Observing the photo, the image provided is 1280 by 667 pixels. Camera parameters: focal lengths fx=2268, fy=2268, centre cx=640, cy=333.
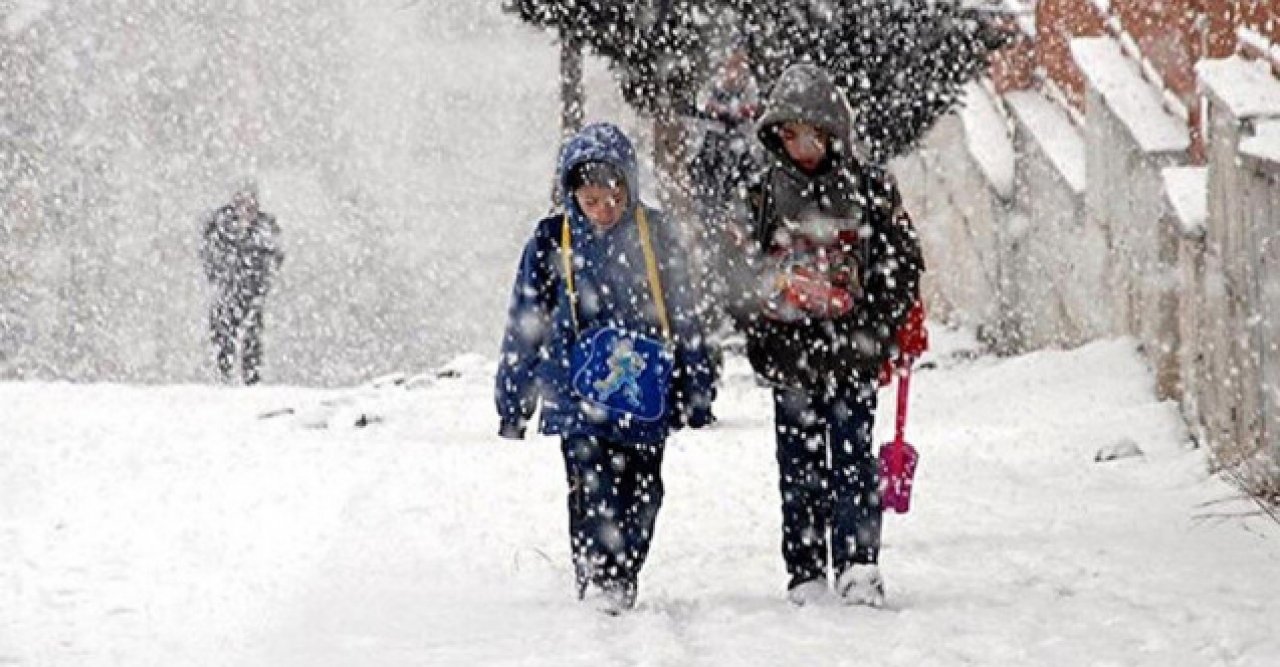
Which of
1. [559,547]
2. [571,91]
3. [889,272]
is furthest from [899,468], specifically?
[571,91]

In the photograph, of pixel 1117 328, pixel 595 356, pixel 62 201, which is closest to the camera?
pixel 595 356

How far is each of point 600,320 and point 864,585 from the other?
1.02 metres

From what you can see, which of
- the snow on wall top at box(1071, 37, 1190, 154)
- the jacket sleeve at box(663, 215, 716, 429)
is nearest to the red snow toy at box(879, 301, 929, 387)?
the jacket sleeve at box(663, 215, 716, 429)

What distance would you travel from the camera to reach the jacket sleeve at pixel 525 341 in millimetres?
6281

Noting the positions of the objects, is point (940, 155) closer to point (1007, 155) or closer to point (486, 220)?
point (1007, 155)

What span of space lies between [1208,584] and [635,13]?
22.0 ft

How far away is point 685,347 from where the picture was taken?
628cm

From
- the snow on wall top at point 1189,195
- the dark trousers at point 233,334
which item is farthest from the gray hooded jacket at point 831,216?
the dark trousers at point 233,334

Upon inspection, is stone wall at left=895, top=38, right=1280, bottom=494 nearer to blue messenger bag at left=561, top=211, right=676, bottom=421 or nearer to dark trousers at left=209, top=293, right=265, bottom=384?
blue messenger bag at left=561, top=211, right=676, bottom=421

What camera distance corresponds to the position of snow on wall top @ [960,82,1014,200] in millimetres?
15602

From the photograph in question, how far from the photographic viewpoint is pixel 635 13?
12.5 meters

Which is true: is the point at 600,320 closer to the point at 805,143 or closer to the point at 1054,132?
the point at 805,143

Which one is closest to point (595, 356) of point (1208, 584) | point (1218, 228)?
point (1208, 584)

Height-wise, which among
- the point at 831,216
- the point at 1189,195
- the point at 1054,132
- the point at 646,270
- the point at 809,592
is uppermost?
the point at 831,216
